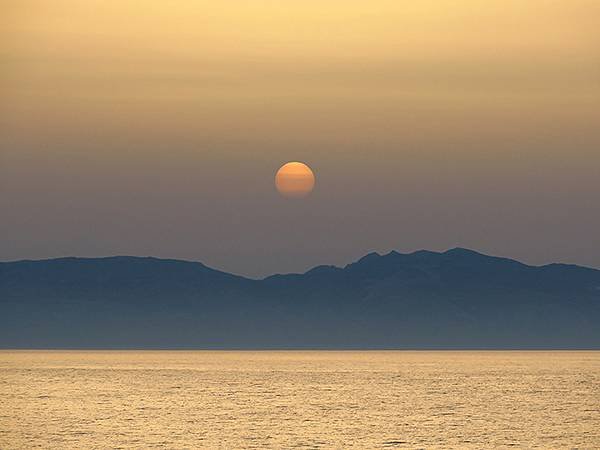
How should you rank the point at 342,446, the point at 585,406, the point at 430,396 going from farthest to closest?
the point at 430,396, the point at 585,406, the point at 342,446

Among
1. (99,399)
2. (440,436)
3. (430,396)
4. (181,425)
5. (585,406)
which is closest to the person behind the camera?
(440,436)

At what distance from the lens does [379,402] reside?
7008 inches

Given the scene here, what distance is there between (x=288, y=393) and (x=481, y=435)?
79278mm

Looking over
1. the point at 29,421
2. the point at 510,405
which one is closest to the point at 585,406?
the point at 510,405

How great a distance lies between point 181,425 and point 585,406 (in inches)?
2462

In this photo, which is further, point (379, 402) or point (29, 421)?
point (379, 402)

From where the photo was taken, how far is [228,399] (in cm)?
18262

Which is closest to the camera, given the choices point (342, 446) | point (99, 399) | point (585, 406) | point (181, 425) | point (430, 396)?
point (342, 446)

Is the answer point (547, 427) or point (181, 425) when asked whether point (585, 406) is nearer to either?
point (547, 427)

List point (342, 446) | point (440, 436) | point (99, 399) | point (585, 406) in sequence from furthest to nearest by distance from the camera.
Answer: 1. point (99, 399)
2. point (585, 406)
3. point (440, 436)
4. point (342, 446)

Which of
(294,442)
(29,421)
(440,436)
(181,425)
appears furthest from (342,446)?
(29,421)

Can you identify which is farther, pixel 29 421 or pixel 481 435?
pixel 29 421

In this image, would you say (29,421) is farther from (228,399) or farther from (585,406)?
(585,406)

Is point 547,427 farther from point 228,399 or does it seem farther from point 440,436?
point 228,399
